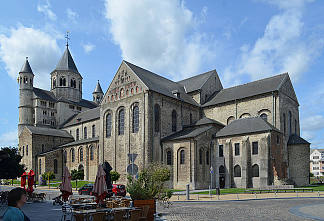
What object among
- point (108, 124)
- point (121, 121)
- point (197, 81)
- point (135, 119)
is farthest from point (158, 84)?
point (108, 124)

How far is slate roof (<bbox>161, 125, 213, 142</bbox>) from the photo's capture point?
4003cm

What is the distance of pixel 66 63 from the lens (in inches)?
3024

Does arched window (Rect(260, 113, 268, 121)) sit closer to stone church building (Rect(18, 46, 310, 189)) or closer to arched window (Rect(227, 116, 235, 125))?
stone church building (Rect(18, 46, 310, 189))

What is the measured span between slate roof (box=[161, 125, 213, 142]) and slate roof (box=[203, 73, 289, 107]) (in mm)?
6484

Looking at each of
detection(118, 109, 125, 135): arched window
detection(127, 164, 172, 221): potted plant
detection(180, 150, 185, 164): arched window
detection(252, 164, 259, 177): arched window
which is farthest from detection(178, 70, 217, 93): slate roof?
detection(127, 164, 172, 221): potted plant

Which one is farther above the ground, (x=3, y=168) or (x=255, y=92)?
(x=255, y=92)

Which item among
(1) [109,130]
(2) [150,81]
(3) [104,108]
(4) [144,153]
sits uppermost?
(2) [150,81]

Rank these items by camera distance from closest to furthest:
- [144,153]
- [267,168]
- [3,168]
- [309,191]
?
[3,168] < [309,191] < [267,168] < [144,153]

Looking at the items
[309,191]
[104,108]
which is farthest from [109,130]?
[309,191]

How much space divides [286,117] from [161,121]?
1770 cm

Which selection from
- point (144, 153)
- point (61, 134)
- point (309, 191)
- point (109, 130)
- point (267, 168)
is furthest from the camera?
point (61, 134)

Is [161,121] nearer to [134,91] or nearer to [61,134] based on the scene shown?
[134,91]

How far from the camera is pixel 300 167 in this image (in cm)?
4162

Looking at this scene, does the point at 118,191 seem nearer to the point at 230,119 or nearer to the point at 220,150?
the point at 220,150
